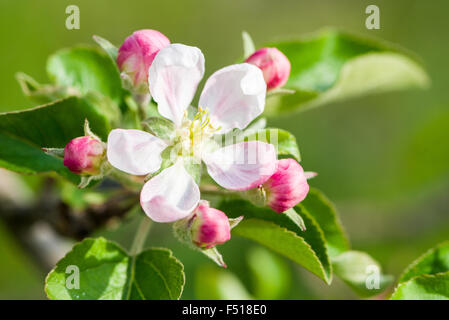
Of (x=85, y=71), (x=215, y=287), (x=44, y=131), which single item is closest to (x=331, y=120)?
(x=215, y=287)

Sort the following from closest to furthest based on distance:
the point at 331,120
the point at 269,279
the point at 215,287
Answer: the point at 215,287, the point at 269,279, the point at 331,120

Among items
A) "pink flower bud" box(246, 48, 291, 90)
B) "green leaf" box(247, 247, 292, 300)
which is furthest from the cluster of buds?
"green leaf" box(247, 247, 292, 300)

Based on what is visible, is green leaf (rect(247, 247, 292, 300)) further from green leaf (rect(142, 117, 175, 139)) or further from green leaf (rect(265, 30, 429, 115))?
green leaf (rect(142, 117, 175, 139))

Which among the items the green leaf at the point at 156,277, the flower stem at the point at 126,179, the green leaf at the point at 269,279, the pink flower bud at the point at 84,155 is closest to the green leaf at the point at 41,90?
the flower stem at the point at 126,179

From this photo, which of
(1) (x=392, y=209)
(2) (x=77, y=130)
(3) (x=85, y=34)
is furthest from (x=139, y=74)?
(3) (x=85, y=34)

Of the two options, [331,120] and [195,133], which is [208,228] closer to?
[195,133]

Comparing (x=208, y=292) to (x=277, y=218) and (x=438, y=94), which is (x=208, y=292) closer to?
(x=277, y=218)
